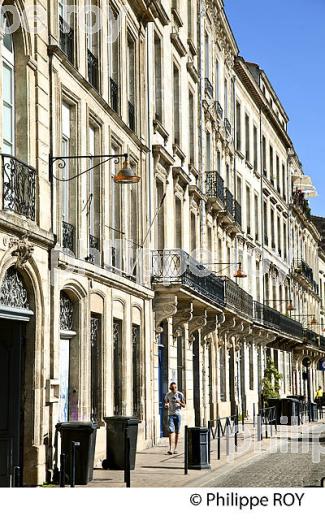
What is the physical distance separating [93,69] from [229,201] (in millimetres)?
16758

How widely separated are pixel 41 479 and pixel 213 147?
67.1ft

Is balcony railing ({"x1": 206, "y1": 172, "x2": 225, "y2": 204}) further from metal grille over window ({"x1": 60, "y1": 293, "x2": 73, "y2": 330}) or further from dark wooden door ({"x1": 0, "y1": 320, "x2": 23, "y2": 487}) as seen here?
dark wooden door ({"x1": 0, "y1": 320, "x2": 23, "y2": 487})

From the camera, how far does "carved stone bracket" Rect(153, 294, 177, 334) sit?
24.3 m

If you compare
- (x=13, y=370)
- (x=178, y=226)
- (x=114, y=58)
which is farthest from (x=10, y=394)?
(x=178, y=226)

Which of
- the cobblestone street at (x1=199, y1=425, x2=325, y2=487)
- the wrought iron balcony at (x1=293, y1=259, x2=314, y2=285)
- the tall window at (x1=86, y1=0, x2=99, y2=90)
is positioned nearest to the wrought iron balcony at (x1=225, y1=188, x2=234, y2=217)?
the cobblestone street at (x1=199, y1=425, x2=325, y2=487)

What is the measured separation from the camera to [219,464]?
61.7 ft

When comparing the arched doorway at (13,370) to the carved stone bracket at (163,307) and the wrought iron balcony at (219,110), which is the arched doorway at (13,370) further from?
the wrought iron balcony at (219,110)

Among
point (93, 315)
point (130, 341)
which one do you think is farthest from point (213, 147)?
point (93, 315)

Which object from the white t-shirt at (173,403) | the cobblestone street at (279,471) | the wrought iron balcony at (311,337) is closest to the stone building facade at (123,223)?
the white t-shirt at (173,403)

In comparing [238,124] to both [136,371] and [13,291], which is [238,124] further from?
[13,291]

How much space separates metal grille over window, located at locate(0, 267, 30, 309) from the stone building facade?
3cm

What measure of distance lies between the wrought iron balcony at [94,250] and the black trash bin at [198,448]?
3506 millimetres

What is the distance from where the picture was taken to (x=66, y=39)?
59.5 ft

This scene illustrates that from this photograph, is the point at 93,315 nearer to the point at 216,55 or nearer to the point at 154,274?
the point at 154,274
